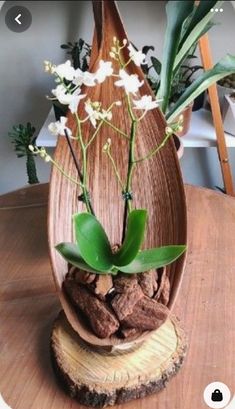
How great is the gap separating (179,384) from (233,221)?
312 mm

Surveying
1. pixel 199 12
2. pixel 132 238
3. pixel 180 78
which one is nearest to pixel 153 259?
pixel 132 238

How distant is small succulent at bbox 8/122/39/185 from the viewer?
2.58ft

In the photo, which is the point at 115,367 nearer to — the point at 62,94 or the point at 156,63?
the point at 62,94

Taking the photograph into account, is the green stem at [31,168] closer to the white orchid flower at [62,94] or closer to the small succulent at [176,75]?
the small succulent at [176,75]

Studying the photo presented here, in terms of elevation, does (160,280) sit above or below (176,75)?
below

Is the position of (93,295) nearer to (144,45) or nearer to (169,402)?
(169,402)

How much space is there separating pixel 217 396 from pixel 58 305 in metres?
0.22

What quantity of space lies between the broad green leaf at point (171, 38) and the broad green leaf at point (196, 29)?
1 cm

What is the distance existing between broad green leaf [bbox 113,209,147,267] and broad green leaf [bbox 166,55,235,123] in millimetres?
259

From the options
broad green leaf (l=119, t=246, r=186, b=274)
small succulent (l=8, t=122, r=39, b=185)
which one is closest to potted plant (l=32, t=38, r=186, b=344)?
broad green leaf (l=119, t=246, r=186, b=274)

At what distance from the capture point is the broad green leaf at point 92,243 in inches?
14.7

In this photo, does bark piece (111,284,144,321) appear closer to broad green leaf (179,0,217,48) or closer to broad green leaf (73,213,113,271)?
broad green leaf (73,213,113,271)

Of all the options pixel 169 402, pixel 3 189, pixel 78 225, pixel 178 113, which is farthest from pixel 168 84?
pixel 3 189

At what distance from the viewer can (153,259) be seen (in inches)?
15.7
